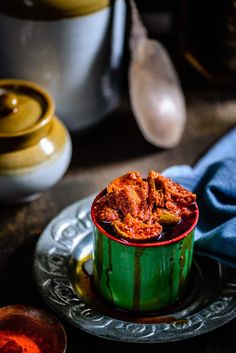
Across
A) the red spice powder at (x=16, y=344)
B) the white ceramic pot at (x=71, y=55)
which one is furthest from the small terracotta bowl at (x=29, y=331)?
the white ceramic pot at (x=71, y=55)

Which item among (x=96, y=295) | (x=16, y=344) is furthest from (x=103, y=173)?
(x=16, y=344)

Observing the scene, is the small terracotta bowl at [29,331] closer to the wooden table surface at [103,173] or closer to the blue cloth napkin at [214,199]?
A: the wooden table surface at [103,173]

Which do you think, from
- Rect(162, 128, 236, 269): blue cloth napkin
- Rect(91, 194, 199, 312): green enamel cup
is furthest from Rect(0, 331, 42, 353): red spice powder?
Rect(162, 128, 236, 269): blue cloth napkin

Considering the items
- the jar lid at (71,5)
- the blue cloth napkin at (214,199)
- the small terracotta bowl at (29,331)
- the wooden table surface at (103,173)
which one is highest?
the jar lid at (71,5)

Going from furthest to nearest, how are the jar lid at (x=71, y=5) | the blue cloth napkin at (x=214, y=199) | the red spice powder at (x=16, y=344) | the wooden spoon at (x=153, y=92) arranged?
the wooden spoon at (x=153, y=92) < the jar lid at (x=71, y=5) < the blue cloth napkin at (x=214, y=199) < the red spice powder at (x=16, y=344)

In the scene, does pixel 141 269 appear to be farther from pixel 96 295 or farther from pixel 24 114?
pixel 24 114

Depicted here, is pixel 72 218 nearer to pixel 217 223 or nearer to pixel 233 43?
pixel 217 223
